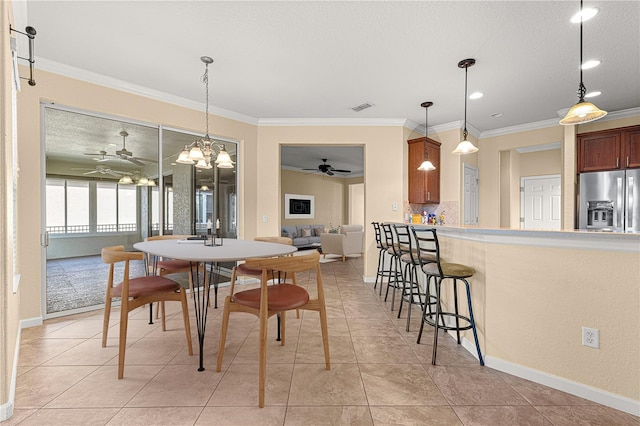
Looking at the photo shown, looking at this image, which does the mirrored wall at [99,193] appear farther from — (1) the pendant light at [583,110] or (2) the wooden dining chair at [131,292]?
(1) the pendant light at [583,110]

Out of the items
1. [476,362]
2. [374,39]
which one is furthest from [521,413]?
[374,39]

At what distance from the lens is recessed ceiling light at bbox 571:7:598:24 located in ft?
7.22

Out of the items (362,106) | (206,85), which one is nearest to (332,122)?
(362,106)

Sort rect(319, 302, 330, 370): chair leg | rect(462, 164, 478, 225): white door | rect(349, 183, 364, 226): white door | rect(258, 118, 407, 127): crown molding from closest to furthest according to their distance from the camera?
rect(319, 302, 330, 370): chair leg
rect(258, 118, 407, 127): crown molding
rect(462, 164, 478, 225): white door
rect(349, 183, 364, 226): white door

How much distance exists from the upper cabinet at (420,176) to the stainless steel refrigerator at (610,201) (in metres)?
2.07

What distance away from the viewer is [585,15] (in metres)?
2.25

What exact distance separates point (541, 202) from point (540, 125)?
5.94ft

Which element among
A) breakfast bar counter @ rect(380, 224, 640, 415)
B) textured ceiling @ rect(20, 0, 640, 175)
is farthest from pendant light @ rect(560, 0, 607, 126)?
breakfast bar counter @ rect(380, 224, 640, 415)

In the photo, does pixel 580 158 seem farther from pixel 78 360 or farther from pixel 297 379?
pixel 78 360

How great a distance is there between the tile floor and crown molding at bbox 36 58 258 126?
262cm

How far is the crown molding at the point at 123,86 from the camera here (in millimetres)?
2971

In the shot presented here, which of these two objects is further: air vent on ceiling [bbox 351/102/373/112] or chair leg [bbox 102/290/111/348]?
air vent on ceiling [bbox 351/102/373/112]

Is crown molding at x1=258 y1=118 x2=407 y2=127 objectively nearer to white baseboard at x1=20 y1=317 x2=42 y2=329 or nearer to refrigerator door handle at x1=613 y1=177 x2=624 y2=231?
refrigerator door handle at x1=613 y1=177 x2=624 y2=231

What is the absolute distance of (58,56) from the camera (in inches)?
113
